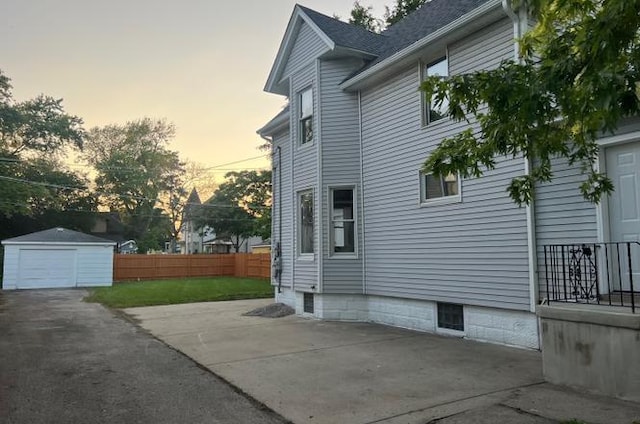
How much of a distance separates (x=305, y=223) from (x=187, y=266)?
21.4m

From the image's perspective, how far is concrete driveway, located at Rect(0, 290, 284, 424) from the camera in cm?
487

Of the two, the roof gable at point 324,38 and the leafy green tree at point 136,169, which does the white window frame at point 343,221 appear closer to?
the roof gable at point 324,38

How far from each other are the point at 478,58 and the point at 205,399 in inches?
283

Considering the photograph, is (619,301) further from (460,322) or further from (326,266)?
(326,266)

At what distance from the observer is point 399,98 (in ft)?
33.8

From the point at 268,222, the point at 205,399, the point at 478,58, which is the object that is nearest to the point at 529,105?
the point at 205,399

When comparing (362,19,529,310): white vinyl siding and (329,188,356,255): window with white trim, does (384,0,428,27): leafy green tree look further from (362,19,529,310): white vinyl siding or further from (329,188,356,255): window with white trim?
(329,188,356,255): window with white trim

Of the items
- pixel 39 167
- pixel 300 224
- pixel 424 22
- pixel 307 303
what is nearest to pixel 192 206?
pixel 39 167

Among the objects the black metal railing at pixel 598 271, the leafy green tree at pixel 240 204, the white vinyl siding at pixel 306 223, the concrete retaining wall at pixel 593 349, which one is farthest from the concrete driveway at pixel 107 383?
the leafy green tree at pixel 240 204

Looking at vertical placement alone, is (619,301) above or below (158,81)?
below

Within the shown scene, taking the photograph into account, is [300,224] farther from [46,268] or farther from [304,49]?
[46,268]

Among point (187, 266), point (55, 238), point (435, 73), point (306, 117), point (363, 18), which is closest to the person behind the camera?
point (435, 73)

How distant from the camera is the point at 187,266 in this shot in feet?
105

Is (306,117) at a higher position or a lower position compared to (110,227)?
higher
